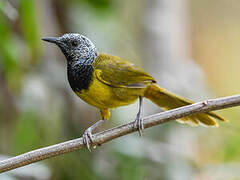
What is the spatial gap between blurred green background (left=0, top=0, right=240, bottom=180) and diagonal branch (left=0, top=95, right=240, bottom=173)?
0.69 metres

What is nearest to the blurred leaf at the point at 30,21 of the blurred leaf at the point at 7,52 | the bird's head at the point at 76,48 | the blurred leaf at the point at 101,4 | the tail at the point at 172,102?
the blurred leaf at the point at 7,52

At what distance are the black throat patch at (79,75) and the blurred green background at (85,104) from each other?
0.38m

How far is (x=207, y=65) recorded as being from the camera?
25.0ft

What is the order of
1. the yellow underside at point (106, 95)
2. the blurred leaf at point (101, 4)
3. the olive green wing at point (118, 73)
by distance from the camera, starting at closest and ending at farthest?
the yellow underside at point (106, 95)
the olive green wing at point (118, 73)
the blurred leaf at point (101, 4)

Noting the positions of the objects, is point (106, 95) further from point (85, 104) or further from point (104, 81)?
point (85, 104)

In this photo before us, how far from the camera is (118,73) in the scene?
10.6 feet

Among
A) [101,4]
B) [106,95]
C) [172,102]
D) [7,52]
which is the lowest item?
[172,102]

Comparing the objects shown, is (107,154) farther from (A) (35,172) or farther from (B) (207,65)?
(B) (207,65)

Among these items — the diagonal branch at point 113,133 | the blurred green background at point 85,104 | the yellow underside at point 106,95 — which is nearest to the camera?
the diagonal branch at point 113,133

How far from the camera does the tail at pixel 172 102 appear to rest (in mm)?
3203

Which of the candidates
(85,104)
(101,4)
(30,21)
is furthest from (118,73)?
(85,104)

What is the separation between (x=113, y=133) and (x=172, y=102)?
0.95 meters

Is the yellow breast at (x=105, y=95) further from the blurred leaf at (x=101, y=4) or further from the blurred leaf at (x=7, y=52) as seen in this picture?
the blurred leaf at (x=101, y=4)

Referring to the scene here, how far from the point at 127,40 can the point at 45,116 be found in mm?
1121
